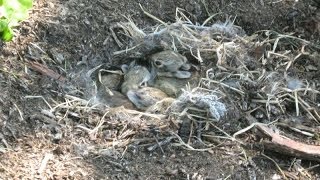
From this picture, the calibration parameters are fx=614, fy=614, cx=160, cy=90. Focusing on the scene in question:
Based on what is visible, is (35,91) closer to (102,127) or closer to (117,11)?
(102,127)

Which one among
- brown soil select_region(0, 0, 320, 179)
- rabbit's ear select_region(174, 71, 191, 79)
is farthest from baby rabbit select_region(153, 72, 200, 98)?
brown soil select_region(0, 0, 320, 179)

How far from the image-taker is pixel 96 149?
Result: 3332mm

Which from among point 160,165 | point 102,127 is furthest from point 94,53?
point 160,165

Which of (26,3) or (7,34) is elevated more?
(26,3)

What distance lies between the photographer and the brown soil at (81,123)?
320 cm

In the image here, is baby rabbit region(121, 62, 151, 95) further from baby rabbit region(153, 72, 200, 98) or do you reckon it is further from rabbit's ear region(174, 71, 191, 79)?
rabbit's ear region(174, 71, 191, 79)

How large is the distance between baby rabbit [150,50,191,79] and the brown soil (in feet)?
1.04

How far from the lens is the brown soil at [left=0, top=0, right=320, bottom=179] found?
320 centimetres

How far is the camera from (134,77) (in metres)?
3.88

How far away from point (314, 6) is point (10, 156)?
251 centimetres

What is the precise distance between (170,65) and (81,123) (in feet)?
2.41

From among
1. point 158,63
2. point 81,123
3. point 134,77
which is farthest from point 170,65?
point 81,123

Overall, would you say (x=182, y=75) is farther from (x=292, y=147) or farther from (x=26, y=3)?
(x=26, y=3)

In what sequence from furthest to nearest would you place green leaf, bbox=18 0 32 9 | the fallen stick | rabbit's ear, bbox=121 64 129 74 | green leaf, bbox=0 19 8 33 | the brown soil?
rabbit's ear, bbox=121 64 129 74, green leaf, bbox=18 0 32 9, green leaf, bbox=0 19 8 33, the fallen stick, the brown soil
